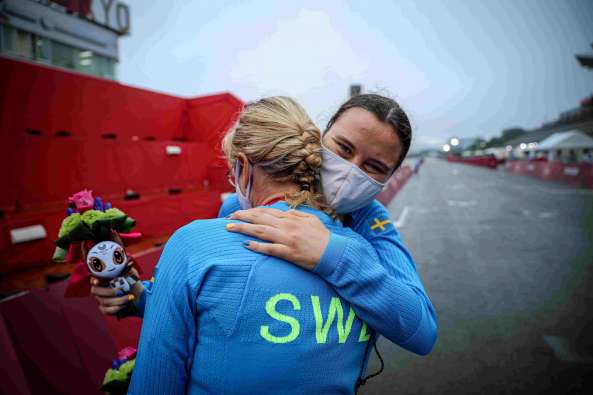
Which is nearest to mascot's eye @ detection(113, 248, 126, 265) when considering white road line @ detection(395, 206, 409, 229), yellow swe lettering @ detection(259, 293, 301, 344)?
yellow swe lettering @ detection(259, 293, 301, 344)

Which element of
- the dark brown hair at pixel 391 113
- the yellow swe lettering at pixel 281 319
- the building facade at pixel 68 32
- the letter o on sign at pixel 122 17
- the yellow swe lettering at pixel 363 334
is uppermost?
the letter o on sign at pixel 122 17

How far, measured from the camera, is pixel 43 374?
1819 mm

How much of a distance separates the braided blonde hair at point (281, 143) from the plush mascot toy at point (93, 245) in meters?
0.66

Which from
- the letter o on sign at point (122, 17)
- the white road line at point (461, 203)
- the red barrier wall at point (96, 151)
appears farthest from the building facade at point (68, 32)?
the white road line at point (461, 203)

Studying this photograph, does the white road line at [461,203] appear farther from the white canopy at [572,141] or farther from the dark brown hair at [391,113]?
the white canopy at [572,141]

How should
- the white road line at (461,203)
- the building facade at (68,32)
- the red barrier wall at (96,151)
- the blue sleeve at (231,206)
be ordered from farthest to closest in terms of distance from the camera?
the building facade at (68,32) < the white road line at (461,203) < the red barrier wall at (96,151) < the blue sleeve at (231,206)

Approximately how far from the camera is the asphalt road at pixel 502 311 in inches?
95.3

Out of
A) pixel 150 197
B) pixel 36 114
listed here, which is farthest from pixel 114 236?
pixel 150 197

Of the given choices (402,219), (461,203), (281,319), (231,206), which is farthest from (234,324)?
(461,203)

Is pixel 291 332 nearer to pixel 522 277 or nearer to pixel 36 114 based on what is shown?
pixel 522 277

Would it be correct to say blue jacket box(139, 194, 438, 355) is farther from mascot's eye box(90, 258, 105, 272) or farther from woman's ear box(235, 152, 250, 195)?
mascot's eye box(90, 258, 105, 272)

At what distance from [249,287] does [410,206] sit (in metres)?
10.9

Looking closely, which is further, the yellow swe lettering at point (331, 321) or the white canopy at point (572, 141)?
the white canopy at point (572, 141)

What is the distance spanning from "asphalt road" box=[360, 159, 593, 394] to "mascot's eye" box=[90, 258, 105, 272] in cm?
202
